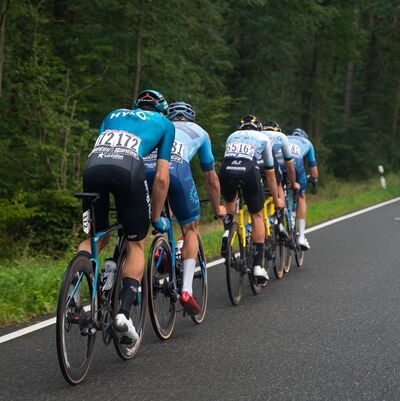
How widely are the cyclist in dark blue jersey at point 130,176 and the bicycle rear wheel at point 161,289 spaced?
0.47 m

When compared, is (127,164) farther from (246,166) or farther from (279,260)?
(279,260)

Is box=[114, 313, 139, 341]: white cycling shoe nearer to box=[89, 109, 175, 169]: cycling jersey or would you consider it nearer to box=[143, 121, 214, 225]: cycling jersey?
box=[89, 109, 175, 169]: cycling jersey

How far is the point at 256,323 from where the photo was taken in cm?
683

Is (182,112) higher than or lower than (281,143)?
A: higher

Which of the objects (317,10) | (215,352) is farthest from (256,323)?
(317,10)

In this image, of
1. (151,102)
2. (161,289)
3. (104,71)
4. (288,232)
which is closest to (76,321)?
(161,289)

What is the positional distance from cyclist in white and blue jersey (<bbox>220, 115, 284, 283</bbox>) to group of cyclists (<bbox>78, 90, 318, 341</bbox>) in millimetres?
A: 10

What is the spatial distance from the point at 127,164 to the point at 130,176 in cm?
8

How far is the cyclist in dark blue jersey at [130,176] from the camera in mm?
5102

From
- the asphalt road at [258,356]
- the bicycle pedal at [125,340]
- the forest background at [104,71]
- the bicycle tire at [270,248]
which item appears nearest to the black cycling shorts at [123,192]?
the bicycle pedal at [125,340]

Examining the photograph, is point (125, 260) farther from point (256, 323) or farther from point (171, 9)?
point (171, 9)

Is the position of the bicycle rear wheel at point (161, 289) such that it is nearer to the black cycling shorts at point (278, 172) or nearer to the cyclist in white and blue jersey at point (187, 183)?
the cyclist in white and blue jersey at point (187, 183)

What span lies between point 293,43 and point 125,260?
24.0 m

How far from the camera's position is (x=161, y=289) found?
6.14m
